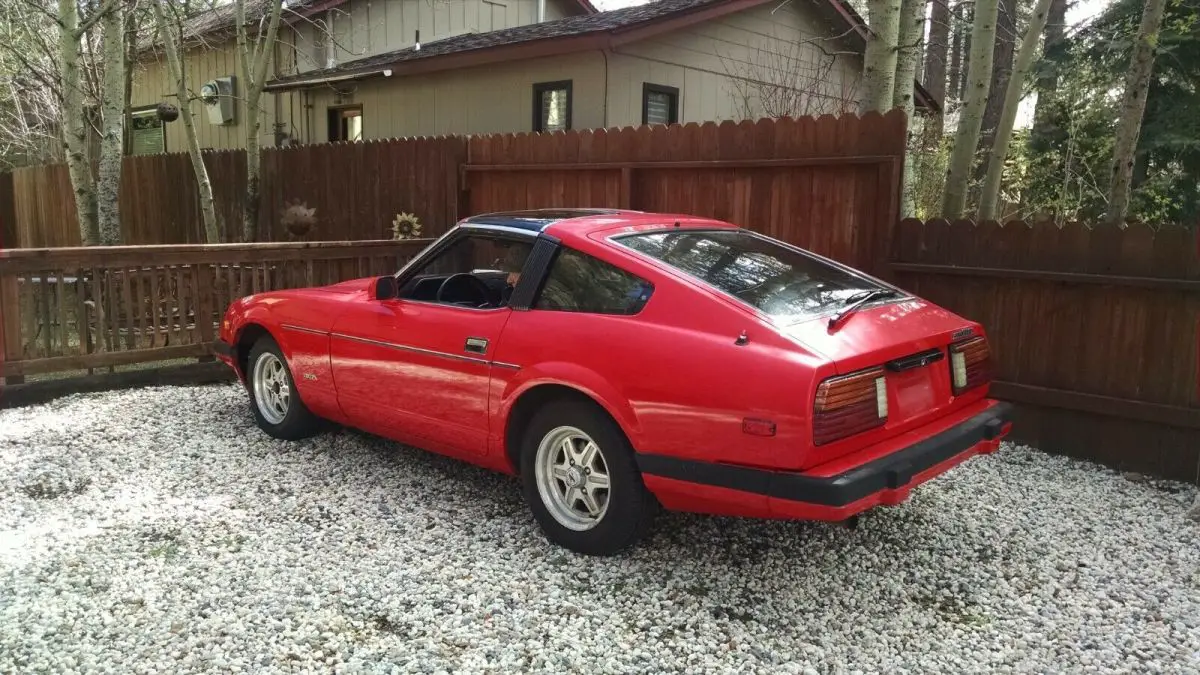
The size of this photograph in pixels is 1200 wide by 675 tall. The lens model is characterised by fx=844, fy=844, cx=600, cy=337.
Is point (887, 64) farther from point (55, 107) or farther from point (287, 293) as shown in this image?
point (55, 107)

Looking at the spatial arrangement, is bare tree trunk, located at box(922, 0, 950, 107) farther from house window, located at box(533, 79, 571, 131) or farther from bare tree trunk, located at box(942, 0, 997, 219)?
bare tree trunk, located at box(942, 0, 997, 219)

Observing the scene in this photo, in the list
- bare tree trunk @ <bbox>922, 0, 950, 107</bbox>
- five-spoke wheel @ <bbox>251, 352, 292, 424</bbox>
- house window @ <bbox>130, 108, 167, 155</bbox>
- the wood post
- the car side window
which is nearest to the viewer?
the car side window

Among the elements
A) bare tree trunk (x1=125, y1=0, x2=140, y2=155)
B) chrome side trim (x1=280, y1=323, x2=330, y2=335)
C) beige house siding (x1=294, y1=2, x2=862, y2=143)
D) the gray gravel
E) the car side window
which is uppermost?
bare tree trunk (x1=125, y1=0, x2=140, y2=155)

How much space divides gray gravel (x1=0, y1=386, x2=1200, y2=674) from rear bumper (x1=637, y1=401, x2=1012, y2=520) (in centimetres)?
Result: 49

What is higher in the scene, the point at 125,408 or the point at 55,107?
the point at 55,107

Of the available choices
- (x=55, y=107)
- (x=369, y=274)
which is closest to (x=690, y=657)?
(x=369, y=274)

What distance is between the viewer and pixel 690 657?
120 inches

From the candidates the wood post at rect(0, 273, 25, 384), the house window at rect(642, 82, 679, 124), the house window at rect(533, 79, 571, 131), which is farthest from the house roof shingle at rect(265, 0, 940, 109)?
the wood post at rect(0, 273, 25, 384)

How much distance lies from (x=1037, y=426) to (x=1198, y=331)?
1069 millimetres

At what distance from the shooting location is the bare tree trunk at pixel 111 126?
326 inches

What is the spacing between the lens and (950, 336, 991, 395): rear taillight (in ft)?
12.5

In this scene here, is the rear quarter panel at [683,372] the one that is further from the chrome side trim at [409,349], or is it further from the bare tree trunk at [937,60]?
the bare tree trunk at [937,60]

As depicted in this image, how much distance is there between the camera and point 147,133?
19.7m

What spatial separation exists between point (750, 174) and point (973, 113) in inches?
79.9
